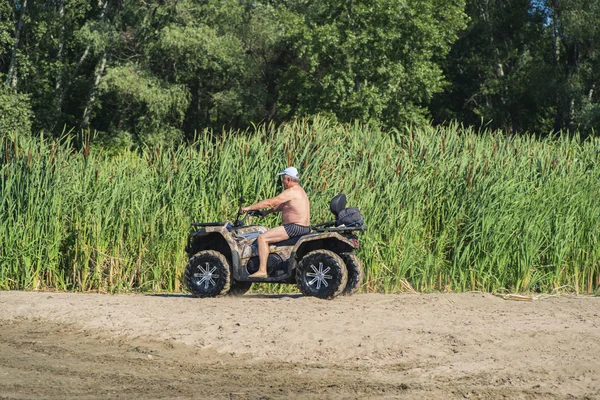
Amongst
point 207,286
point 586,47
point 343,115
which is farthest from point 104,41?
point 207,286

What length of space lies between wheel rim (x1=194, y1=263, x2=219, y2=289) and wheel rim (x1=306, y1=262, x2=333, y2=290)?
1.13 m

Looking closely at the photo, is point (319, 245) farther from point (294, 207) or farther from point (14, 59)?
point (14, 59)

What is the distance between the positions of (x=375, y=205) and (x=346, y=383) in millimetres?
5784

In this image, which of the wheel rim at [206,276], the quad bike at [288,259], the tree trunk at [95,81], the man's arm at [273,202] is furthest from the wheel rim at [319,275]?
the tree trunk at [95,81]

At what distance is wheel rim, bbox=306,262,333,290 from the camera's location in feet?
36.1

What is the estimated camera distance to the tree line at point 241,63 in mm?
37906

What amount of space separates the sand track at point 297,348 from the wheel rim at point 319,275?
23 centimetres

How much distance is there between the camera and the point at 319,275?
11047 millimetres

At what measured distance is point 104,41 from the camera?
3684 cm

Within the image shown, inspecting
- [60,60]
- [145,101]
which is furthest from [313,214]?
[60,60]

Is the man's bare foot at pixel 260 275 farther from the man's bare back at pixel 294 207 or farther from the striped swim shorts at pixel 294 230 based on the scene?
the man's bare back at pixel 294 207

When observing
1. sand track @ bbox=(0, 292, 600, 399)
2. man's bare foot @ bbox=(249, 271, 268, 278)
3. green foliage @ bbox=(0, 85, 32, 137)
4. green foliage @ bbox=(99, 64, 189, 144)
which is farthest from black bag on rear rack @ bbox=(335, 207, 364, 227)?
green foliage @ bbox=(0, 85, 32, 137)

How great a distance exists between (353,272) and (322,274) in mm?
400

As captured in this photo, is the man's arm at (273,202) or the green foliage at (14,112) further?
the green foliage at (14,112)
